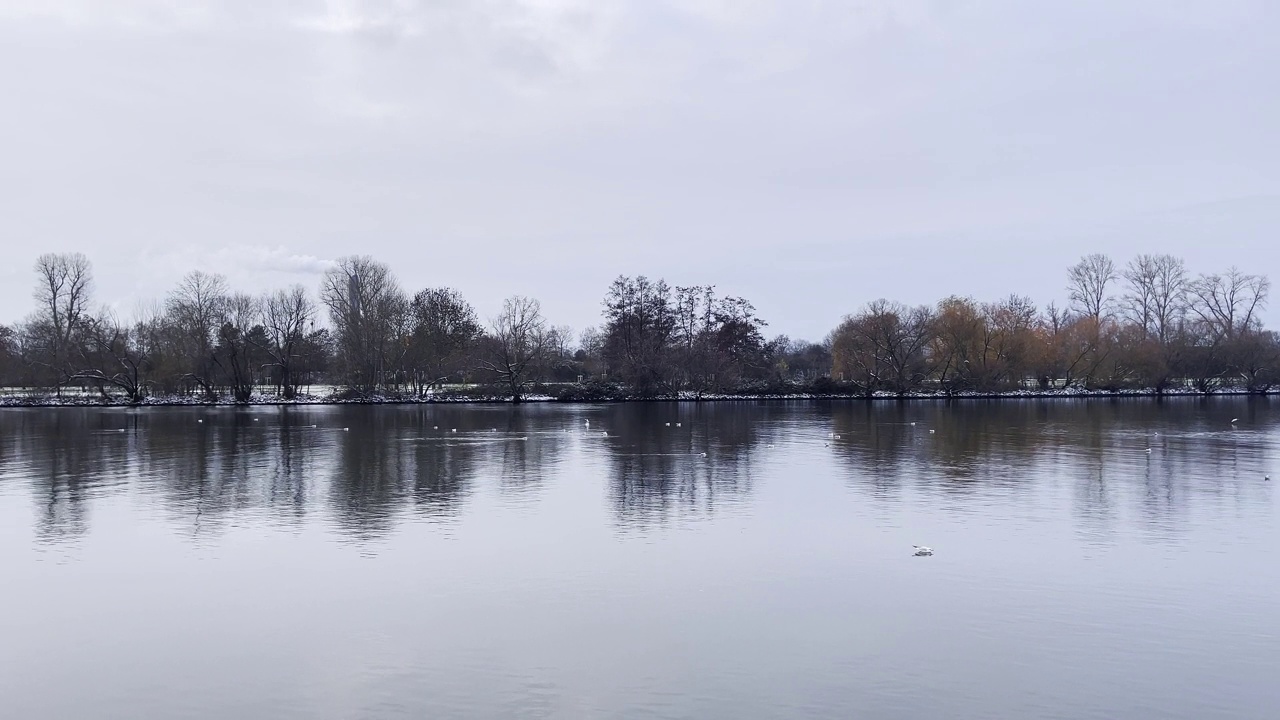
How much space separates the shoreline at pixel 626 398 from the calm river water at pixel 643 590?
47.6 m

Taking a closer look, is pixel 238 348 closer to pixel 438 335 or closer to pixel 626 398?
pixel 438 335

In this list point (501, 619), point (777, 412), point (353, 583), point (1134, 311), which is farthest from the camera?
point (1134, 311)

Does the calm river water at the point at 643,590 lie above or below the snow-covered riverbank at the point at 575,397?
below

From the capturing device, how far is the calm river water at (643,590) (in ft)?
30.4

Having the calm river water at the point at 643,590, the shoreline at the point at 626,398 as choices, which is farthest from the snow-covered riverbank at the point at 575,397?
the calm river water at the point at 643,590

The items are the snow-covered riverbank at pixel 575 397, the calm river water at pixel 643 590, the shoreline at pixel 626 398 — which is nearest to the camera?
the calm river water at pixel 643 590

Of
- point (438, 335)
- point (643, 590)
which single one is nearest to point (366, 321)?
point (438, 335)

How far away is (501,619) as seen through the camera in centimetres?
1172

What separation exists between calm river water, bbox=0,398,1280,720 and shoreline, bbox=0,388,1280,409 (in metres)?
47.6

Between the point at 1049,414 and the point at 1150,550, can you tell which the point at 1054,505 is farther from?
the point at 1049,414

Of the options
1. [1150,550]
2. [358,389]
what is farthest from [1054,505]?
[358,389]

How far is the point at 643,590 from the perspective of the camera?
510 inches

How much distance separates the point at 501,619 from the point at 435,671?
191cm

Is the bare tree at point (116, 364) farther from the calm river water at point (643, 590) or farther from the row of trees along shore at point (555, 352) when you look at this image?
the calm river water at point (643, 590)
